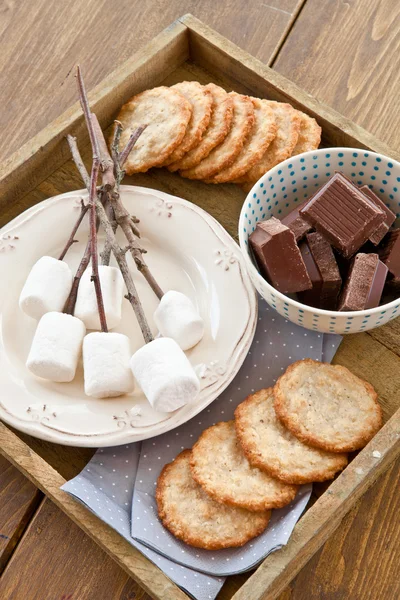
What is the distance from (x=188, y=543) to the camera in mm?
1267

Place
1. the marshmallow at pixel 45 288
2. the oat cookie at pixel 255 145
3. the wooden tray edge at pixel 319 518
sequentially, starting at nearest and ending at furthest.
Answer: the wooden tray edge at pixel 319 518, the marshmallow at pixel 45 288, the oat cookie at pixel 255 145

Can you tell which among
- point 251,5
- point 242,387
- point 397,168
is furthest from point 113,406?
point 251,5

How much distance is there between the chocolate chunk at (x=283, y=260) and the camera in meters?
1.33

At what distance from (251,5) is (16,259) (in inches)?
36.1

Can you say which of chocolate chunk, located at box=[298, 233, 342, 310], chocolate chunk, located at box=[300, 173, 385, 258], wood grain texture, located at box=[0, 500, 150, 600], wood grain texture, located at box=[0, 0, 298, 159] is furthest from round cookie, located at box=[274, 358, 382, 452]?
wood grain texture, located at box=[0, 0, 298, 159]

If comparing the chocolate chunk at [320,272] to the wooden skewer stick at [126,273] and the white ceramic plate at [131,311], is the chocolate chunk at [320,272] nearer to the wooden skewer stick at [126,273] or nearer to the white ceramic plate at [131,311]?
the white ceramic plate at [131,311]

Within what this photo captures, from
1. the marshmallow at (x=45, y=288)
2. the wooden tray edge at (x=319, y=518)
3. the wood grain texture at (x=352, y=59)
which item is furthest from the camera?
the wood grain texture at (x=352, y=59)

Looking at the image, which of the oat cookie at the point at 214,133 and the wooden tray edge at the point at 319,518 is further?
the oat cookie at the point at 214,133

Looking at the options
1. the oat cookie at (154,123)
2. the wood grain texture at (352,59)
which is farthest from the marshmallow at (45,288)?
the wood grain texture at (352,59)

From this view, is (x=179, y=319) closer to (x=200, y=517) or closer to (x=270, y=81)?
(x=200, y=517)

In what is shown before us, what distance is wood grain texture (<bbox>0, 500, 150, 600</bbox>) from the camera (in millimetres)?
1367

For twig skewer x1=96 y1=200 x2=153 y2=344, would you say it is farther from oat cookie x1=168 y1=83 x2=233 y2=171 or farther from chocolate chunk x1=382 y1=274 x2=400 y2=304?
chocolate chunk x1=382 y1=274 x2=400 y2=304

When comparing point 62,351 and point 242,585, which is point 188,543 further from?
point 62,351

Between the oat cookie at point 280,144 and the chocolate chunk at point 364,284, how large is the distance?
0.32 meters
